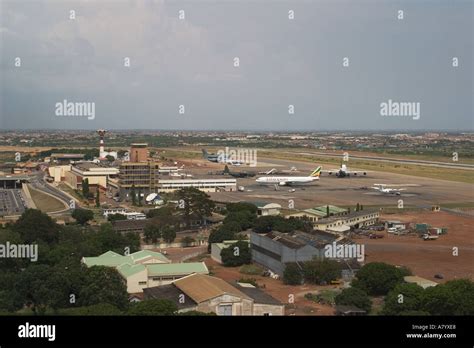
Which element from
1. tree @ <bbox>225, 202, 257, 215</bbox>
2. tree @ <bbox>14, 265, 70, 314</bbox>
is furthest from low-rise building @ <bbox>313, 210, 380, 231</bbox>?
tree @ <bbox>14, 265, 70, 314</bbox>

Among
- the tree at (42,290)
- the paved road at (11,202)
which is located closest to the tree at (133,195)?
the paved road at (11,202)

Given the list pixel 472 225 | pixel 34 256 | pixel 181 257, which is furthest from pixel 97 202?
pixel 472 225

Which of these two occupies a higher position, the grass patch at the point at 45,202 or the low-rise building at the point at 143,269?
the low-rise building at the point at 143,269

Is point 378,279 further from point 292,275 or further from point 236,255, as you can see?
point 236,255

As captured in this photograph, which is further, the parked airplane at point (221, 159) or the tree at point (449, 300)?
the parked airplane at point (221, 159)

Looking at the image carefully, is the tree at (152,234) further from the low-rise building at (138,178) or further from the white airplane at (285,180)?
the white airplane at (285,180)
